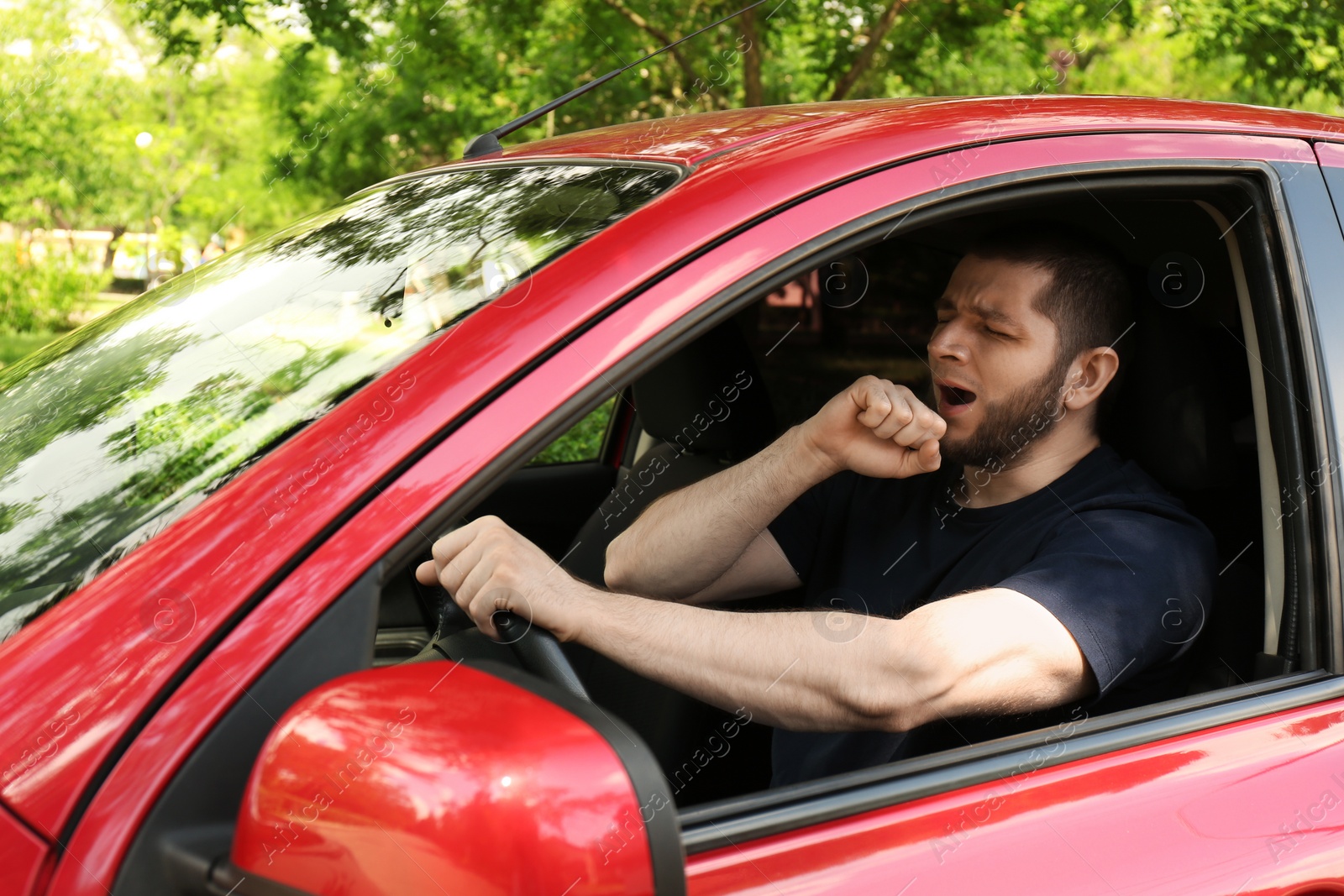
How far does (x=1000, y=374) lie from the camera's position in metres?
2.04

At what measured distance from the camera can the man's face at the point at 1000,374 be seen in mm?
2029

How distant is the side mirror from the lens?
0.89 metres

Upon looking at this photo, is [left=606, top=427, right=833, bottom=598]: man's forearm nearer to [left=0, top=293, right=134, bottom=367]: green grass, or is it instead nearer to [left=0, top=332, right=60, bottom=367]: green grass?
[left=0, top=293, right=134, bottom=367]: green grass

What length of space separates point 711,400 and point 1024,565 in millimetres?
899

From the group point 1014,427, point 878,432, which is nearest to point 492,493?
point 878,432

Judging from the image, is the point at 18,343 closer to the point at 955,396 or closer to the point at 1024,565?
the point at 955,396

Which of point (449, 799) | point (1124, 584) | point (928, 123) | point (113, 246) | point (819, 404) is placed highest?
point (928, 123)

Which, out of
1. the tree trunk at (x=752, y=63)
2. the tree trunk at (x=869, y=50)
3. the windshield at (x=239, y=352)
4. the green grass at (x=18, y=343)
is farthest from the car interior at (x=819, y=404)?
the green grass at (x=18, y=343)

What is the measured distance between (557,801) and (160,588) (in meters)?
0.46

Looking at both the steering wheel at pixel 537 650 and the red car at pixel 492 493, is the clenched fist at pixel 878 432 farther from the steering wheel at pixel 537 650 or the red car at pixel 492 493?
the steering wheel at pixel 537 650

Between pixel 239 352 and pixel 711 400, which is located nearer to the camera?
pixel 239 352

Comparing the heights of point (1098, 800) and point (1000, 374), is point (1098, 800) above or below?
below

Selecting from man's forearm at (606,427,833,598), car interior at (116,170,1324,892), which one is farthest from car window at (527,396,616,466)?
man's forearm at (606,427,833,598)

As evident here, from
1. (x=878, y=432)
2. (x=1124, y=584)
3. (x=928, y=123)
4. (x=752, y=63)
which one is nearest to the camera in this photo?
(x=928, y=123)
